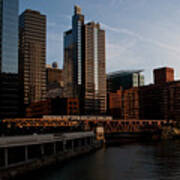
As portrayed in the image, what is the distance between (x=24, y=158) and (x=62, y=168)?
33.9 ft

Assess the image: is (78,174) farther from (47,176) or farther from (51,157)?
(51,157)

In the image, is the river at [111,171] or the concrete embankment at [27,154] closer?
the concrete embankment at [27,154]

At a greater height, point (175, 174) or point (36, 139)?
point (36, 139)

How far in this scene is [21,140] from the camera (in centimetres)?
6309

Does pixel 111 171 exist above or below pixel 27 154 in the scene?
below

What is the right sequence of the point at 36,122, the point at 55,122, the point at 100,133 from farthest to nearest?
1. the point at 55,122
2. the point at 36,122
3. the point at 100,133

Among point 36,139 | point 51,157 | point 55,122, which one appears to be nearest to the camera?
point 36,139

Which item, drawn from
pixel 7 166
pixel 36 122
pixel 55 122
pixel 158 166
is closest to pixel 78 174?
pixel 7 166

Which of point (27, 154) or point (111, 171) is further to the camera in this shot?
point (111, 171)

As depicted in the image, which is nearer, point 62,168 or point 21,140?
point 21,140

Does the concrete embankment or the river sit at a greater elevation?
the concrete embankment

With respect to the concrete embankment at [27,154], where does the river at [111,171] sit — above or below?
below

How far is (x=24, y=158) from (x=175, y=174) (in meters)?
30.4

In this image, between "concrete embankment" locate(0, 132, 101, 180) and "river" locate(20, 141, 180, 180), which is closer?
"concrete embankment" locate(0, 132, 101, 180)
